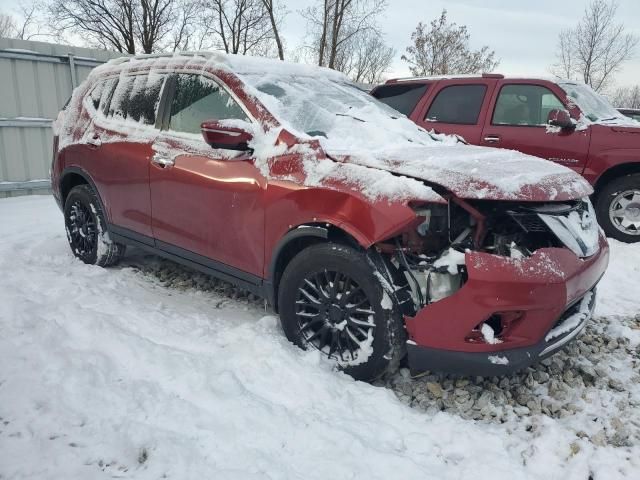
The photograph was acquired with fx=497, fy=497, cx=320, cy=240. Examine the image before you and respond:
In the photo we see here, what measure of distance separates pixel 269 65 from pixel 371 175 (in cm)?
159

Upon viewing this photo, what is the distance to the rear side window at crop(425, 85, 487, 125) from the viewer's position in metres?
6.22

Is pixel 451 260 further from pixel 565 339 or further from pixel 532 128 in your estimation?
pixel 532 128

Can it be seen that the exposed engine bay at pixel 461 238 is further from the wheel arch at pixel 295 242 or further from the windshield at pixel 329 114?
the windshield at pixel 329 114

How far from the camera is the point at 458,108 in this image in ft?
20.8

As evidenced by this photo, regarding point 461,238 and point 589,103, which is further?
point 589,103

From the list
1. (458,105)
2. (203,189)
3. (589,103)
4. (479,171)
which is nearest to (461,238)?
(479,171)

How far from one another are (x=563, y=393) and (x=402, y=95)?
500 cm

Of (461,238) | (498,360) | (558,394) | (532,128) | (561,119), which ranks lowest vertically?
(558,394)

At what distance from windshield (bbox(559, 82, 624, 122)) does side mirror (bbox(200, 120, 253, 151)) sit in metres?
4.51

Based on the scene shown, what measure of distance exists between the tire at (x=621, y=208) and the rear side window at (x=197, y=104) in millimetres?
4446

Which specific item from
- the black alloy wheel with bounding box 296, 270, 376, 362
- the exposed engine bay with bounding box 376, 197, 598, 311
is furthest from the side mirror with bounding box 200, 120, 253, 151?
the exposed engine bay with bounding box 376, 197, 598, 311

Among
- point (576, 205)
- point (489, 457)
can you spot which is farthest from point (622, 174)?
point (489, 457)

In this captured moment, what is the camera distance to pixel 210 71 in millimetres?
3449

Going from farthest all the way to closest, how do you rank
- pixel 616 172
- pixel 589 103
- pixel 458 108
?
pixel 458 108, pixel 589 103, pixel 616 172
